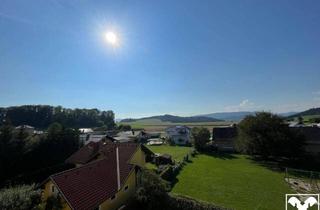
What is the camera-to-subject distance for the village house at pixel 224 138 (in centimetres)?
4874

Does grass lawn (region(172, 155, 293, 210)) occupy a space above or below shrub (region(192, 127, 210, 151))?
below

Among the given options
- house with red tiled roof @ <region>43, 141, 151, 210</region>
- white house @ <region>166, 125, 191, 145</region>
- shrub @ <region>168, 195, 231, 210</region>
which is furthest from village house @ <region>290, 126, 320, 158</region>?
house with red tiled roof @ <region>43, 141, 151, 210</region>

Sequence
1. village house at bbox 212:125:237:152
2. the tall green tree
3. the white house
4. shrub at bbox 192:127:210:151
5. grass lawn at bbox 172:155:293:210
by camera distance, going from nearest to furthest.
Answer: grass lawn at bbox 172:155:293:210 → the tall green tree → shrub at bbox 192:127:210:151 → village house at bbox 212:125:237:152 → the white house

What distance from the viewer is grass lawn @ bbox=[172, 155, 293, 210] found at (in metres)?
18.4

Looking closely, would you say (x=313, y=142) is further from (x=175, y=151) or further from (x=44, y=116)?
(x=44, y=116)

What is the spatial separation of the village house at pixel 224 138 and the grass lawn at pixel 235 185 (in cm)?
1483

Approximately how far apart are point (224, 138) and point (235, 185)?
28.1 metres

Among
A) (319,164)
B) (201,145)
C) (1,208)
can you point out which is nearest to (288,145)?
(319,164)

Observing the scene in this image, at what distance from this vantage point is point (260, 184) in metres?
23.7

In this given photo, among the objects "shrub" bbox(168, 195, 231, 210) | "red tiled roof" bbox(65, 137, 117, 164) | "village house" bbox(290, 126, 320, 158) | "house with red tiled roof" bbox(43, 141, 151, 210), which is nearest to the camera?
Answer: "house with red tiled roof" bbox(43, 141, 151, 210)

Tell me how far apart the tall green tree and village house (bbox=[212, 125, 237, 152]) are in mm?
9442

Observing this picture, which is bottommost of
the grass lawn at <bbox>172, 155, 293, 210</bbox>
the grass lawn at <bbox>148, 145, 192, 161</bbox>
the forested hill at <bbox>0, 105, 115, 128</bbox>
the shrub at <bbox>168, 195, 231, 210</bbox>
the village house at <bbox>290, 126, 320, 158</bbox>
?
the grass lawn at <bbox>172, 155, 293, 210</bbox>

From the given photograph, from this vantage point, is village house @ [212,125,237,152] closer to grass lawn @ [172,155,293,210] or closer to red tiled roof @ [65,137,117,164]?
grass lawn @ [172,155,293,210]

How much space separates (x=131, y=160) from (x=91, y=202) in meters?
8.89
